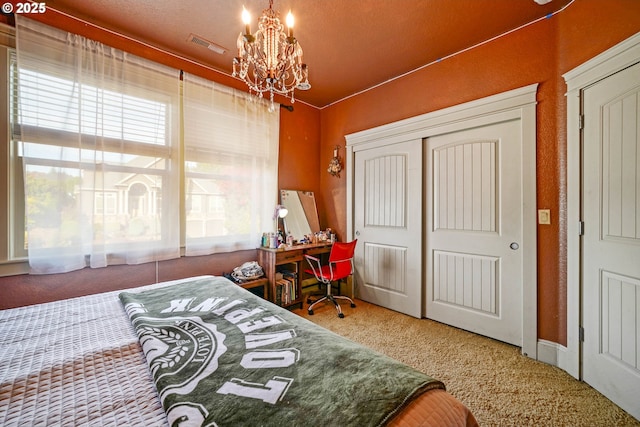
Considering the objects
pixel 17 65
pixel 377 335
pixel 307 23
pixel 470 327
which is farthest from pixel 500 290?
pixel 17 65

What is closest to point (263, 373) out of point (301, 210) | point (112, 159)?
point (112, 159)

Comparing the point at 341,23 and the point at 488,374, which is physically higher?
the point at 341,23

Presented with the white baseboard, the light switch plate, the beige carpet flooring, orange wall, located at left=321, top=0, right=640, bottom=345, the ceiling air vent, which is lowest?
the beige carpet flooring

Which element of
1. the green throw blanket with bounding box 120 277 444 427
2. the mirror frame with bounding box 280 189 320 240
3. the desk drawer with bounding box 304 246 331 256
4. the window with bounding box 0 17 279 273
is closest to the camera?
the green throw blanket with bounding box 120 277 444 427

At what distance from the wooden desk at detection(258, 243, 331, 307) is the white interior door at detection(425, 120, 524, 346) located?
1443mm

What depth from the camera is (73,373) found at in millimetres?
893

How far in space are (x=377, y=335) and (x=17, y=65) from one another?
143 inches

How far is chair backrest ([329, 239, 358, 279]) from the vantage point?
2.81 metres

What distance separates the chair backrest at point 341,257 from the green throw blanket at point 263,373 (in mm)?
1477

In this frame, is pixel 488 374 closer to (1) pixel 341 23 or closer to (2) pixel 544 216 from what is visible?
(2) pixel 544 216

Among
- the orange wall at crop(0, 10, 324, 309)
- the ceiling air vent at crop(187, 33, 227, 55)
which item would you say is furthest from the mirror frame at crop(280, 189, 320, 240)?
the ceiling air vent at crop(187, 33, 227, 55)

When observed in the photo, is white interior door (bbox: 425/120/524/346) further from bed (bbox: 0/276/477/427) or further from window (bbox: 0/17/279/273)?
window (bbox: 0/17/279/273)

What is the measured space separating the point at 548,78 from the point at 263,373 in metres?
2.86

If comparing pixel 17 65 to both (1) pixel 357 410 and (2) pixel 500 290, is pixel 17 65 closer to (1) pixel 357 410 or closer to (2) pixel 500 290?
(1) pixel 357 410
